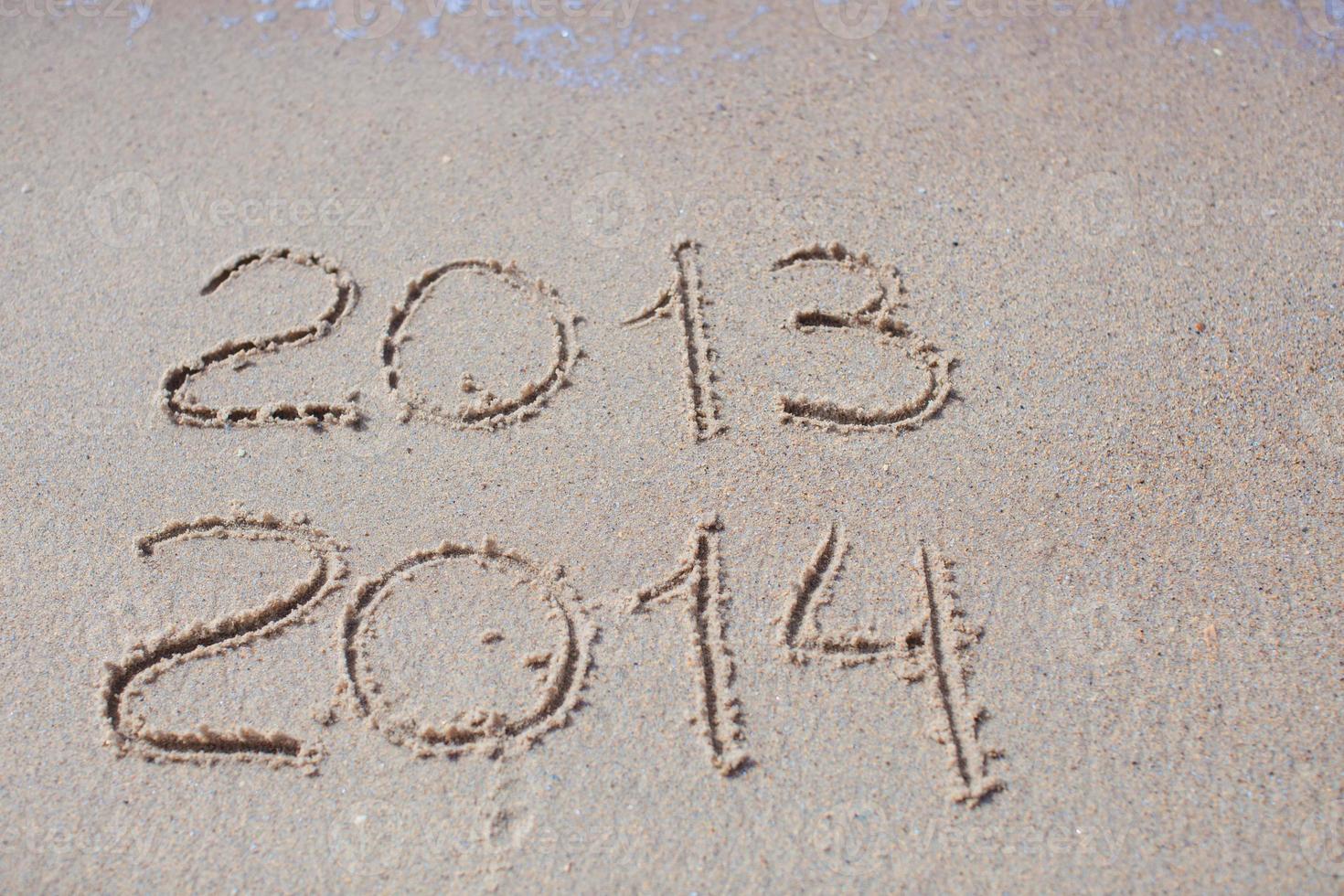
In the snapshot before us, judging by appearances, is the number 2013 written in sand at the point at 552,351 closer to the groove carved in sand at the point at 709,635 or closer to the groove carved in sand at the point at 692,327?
the groove carved in sand at the point at 692,327

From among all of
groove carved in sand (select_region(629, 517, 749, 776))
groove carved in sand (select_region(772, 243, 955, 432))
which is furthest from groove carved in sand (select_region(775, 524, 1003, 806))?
groove carved in sand (select_region(772, 243, 955, 432))

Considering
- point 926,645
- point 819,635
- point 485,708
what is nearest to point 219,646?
point 485,708

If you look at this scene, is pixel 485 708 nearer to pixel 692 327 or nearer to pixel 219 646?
pixel 219 646

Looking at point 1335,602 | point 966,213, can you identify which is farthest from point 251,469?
point 1335,602

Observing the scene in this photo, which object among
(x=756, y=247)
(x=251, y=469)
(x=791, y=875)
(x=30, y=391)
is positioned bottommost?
(x=791, y=875)

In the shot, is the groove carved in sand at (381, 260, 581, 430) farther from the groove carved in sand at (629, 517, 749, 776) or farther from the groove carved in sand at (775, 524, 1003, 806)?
the groove carved in sand at (775, 524, 1003, 806)

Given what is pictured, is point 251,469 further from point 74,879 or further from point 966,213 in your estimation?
point 966,213
